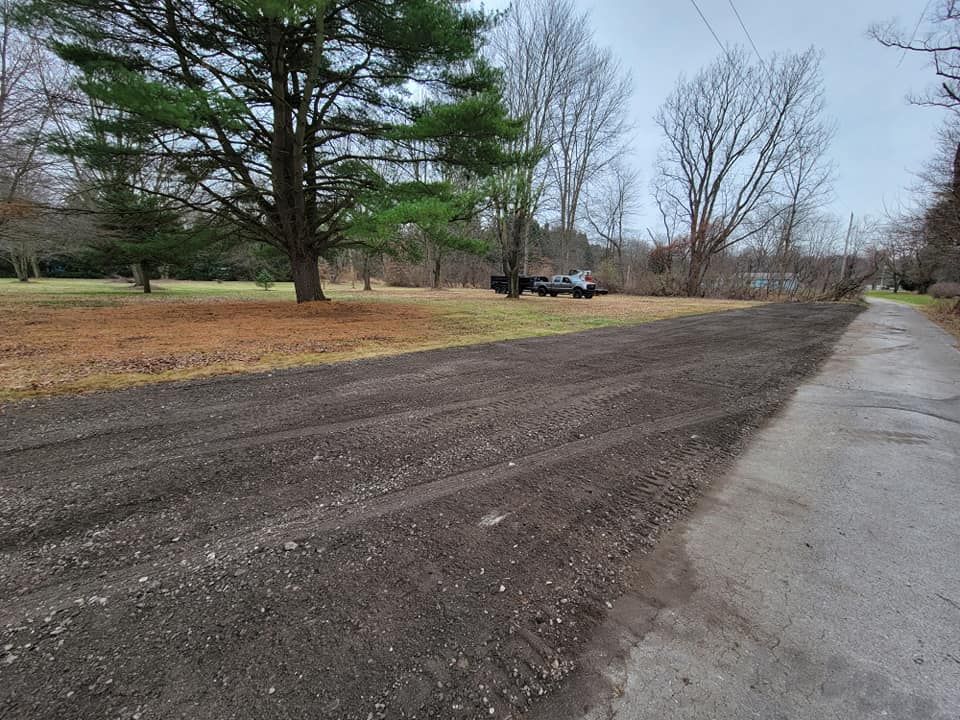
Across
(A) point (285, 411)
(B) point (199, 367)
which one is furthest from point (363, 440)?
(B) point (199, 367)

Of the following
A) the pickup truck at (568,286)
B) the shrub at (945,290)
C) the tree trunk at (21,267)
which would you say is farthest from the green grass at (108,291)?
the shrub at (945,290)

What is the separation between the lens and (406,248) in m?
12.3

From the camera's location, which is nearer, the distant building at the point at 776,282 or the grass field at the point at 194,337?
the grass field at the point at 194,337

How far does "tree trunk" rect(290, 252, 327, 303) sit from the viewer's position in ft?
42.8

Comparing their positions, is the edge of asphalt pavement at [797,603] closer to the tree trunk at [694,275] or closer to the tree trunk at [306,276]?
the tree trunk at [306,276]

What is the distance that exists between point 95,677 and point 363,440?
6.25ft

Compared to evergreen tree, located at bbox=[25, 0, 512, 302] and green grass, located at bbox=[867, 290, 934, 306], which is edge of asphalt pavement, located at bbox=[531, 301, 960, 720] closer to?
evergreen tree, located at bbox=[25, 0, 512, 302]

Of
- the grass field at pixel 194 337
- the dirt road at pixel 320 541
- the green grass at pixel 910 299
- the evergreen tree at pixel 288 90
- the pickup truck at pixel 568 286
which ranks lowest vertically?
the dirt road at pixel 320 541

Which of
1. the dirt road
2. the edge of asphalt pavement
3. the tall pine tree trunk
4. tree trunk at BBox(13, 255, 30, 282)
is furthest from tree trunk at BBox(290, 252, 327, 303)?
tree trunk at BBox(13, 255, 30, 282)

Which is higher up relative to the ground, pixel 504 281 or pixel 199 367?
pixel 504 281

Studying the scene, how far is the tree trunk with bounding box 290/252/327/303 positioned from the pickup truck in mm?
16845

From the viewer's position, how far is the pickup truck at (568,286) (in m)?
26.5

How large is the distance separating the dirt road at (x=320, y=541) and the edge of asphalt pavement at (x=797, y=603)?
0.17 metres

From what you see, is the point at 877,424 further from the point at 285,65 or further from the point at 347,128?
the point at 285,65
